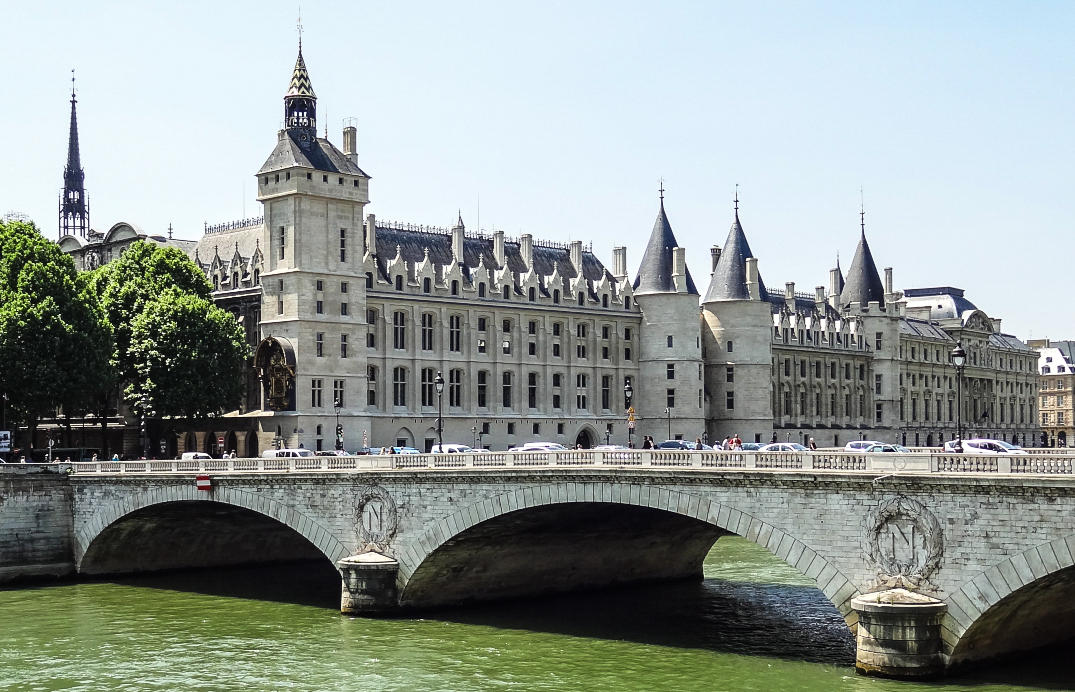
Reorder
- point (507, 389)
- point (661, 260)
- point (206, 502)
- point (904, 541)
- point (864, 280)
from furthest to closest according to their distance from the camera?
point (864, 280)
point (661, 260)
point (507, 389)
point (206, 502)
point (904, 541)

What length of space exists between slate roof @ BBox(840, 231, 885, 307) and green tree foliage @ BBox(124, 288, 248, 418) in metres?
74.2

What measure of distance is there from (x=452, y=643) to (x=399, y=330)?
57.4 m

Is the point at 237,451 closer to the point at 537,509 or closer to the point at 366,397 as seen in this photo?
the point at 366,397

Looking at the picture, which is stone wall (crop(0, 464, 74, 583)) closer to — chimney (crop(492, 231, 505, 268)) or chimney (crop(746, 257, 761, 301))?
chimney (crop(492, 231, 505, 268))

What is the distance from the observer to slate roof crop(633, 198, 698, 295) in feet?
389

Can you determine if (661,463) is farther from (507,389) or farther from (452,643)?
(507,389)

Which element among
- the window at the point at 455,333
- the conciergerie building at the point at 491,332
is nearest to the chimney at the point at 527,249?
the conciergerie building at the point at 491,332

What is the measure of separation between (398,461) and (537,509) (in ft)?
21.1

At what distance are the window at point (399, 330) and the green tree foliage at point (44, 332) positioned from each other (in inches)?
946

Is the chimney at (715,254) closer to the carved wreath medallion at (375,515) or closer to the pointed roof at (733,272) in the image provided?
the pointed roof at (733,272)

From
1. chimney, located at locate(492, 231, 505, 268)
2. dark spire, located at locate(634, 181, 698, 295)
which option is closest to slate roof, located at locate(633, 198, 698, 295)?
dark spire, located at locate(634, 181, 698, 295)

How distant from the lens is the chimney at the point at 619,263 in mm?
123562

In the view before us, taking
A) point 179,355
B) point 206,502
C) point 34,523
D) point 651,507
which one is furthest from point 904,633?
point 179,355

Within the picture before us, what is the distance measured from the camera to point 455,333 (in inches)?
4245
